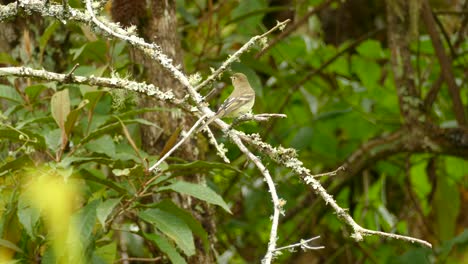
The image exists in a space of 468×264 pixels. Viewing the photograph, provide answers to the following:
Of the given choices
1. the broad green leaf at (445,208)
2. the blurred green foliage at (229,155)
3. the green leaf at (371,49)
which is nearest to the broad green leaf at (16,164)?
the blurred green foliage at (229,155)

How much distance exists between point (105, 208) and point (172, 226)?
0.84 ft

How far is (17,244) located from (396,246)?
2698 millimetres

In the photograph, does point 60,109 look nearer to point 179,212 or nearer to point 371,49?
point 179,212

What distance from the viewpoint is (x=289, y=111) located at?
5.27 m

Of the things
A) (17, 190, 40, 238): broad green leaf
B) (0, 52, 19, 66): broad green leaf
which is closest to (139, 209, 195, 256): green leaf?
(17, 190, 40, 238): broad green leaf

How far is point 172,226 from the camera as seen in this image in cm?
296

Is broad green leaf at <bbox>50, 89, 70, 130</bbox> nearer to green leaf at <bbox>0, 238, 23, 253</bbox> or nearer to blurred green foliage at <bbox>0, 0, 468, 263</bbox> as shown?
blurred green foliage at <bbox>0, 0, 468, 263</bbox>

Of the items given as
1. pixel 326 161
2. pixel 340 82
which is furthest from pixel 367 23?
pixel 326 161

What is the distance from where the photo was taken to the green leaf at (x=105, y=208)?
2754mm

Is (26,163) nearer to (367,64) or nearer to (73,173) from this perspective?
(73,173)

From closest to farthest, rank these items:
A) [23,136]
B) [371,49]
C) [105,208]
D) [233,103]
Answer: [105,208] → [23,136] → [233,103] → [371,49]

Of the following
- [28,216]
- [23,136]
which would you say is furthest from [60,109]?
[28,216]

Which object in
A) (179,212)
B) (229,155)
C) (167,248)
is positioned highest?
(229,155)

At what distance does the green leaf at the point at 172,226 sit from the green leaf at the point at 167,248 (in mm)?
130
